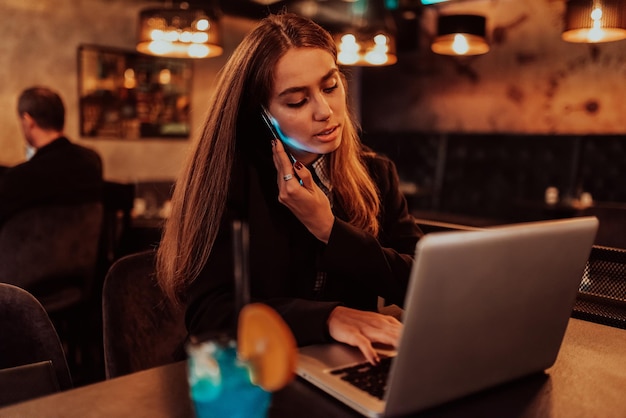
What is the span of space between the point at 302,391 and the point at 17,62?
5.13 metres

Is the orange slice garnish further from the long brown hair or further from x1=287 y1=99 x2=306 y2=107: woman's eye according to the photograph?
x1=287 y1=99 x2=306 y2=107: woman's eye

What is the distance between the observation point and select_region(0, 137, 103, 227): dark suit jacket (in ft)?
9.04

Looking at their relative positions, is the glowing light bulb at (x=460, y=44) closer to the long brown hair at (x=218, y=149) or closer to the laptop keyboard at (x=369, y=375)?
the long brown hair at (x=218, y=149)

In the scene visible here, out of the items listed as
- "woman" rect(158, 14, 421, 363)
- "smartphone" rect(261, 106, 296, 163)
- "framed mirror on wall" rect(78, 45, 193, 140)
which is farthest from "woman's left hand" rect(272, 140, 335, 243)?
"framed mirror on wall" rect(78, 45, 193, 140)

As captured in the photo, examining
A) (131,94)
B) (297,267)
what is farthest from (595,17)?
(131,94)

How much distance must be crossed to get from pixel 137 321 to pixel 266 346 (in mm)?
784

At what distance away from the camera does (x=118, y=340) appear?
1302mm

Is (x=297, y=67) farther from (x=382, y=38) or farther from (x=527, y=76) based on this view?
(x=527, y=76)

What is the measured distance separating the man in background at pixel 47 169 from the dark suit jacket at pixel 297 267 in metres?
1.73

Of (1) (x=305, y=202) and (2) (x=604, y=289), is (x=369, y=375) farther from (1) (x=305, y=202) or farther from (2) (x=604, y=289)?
(2) (x=604, y=289)

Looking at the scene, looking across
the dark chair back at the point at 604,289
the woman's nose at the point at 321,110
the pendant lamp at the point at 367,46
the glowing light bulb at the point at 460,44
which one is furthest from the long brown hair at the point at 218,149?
the glowing light bulb at the point at 460,44

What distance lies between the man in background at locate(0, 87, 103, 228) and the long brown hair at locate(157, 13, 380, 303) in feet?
5.35

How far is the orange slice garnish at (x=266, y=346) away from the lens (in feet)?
2.06

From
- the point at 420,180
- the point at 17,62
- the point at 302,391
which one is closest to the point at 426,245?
the point at 302,391
